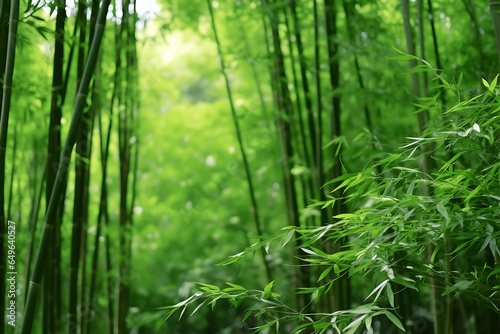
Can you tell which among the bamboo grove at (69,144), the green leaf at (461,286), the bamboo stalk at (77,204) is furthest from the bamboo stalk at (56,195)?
the green leaf at (461,286)

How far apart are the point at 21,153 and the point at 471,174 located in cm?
296

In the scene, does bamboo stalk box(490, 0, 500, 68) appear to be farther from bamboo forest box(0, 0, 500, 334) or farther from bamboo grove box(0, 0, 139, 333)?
bamboo grove box(0, 0, 139, 333)

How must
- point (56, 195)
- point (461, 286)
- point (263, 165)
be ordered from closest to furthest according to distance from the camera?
point (461, 286) → point (56, 195) → point (263, 165)

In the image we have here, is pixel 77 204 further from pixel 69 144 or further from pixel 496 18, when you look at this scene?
pixel 496 18

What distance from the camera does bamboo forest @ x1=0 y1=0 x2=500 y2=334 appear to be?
129 cm

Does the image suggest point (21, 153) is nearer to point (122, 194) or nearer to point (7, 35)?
point (122, 194)

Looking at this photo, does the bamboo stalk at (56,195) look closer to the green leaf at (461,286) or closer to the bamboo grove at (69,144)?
the bamboo grove at (69,144)

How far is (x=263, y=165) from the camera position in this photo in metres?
4.16

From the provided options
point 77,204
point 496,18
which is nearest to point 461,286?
point 496,18

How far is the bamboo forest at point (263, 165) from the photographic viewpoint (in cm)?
129

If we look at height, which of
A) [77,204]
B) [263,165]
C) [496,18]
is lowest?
[77,204]

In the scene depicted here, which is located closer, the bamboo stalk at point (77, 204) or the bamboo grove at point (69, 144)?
the bamboo grove at point (69, 144)

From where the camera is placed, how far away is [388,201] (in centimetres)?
122

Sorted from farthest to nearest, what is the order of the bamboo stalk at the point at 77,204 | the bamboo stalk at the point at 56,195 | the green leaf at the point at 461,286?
the bamboo stalk at the point at 77,204, the bamboo stalk at the point at 56,195, the green leaf at the point at 461,286
